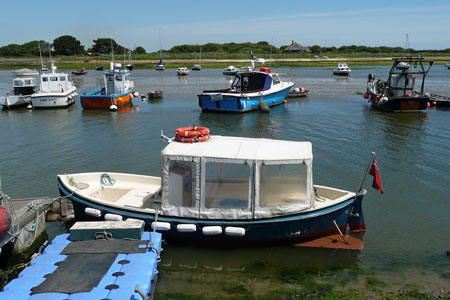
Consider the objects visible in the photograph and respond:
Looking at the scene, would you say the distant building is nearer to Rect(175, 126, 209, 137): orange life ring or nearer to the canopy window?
Rect(175, 126, 209, 137): orange life ring

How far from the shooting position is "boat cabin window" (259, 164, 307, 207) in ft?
33.7

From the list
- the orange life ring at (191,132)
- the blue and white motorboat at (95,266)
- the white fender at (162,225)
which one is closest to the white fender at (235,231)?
the white fender at (162,225)

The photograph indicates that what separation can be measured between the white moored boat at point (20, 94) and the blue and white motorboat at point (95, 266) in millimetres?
31074

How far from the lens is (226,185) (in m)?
10.5

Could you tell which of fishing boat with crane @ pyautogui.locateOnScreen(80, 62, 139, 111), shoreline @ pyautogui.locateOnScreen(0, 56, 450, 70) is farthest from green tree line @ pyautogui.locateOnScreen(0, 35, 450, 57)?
fishing boat with crane @ pyautogui.locateOnScreen(80, 62, 139, 111)

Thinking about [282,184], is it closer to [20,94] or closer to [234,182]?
[234,182]

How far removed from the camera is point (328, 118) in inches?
1212

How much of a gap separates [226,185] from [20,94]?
3544cm

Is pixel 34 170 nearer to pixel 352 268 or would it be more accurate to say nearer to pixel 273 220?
pixel 273 220

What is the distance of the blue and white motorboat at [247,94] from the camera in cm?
3269

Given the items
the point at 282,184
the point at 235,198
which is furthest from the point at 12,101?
the point at 282,184

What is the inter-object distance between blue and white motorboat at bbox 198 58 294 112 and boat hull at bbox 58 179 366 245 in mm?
22096

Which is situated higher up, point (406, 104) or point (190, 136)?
point (190, 136)

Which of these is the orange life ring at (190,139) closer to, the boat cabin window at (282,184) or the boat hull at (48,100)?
the boat cabin window at (282,184)
